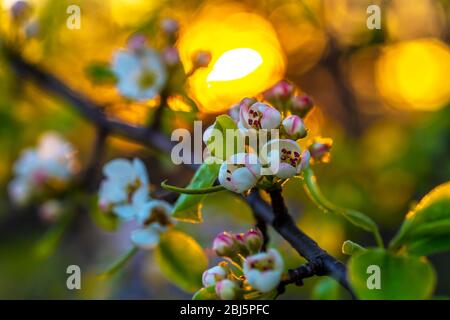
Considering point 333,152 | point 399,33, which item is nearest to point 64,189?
point 333,152

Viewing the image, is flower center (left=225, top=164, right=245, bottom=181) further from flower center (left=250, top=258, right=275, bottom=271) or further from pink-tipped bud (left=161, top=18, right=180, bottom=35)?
pink-tipped bud (left=161, top=18, right=180, bottom=35)

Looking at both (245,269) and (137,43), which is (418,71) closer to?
(137,43)

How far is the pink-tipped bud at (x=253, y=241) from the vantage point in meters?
0.79

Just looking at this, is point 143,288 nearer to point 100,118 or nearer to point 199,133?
point 100,118

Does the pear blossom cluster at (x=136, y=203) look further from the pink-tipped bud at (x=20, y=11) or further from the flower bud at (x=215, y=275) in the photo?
the pink-tipped bud at (x=20, y=11)

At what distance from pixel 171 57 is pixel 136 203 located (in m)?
0.37

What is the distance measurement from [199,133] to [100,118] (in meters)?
0.40

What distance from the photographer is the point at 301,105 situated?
911 millimetres

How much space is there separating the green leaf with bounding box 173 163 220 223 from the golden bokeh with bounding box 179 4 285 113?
492 mm

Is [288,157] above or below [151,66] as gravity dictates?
below

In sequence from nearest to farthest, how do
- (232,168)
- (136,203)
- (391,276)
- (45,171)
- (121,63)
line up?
(391,276) < (232,168) < (136,203) < (121,63) < (45,171)

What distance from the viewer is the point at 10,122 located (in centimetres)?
178

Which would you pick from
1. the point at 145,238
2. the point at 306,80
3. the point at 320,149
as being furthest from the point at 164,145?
the point at 306,80

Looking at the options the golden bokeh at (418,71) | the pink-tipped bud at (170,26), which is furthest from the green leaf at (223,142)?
the golden bokeh at (418,71)
